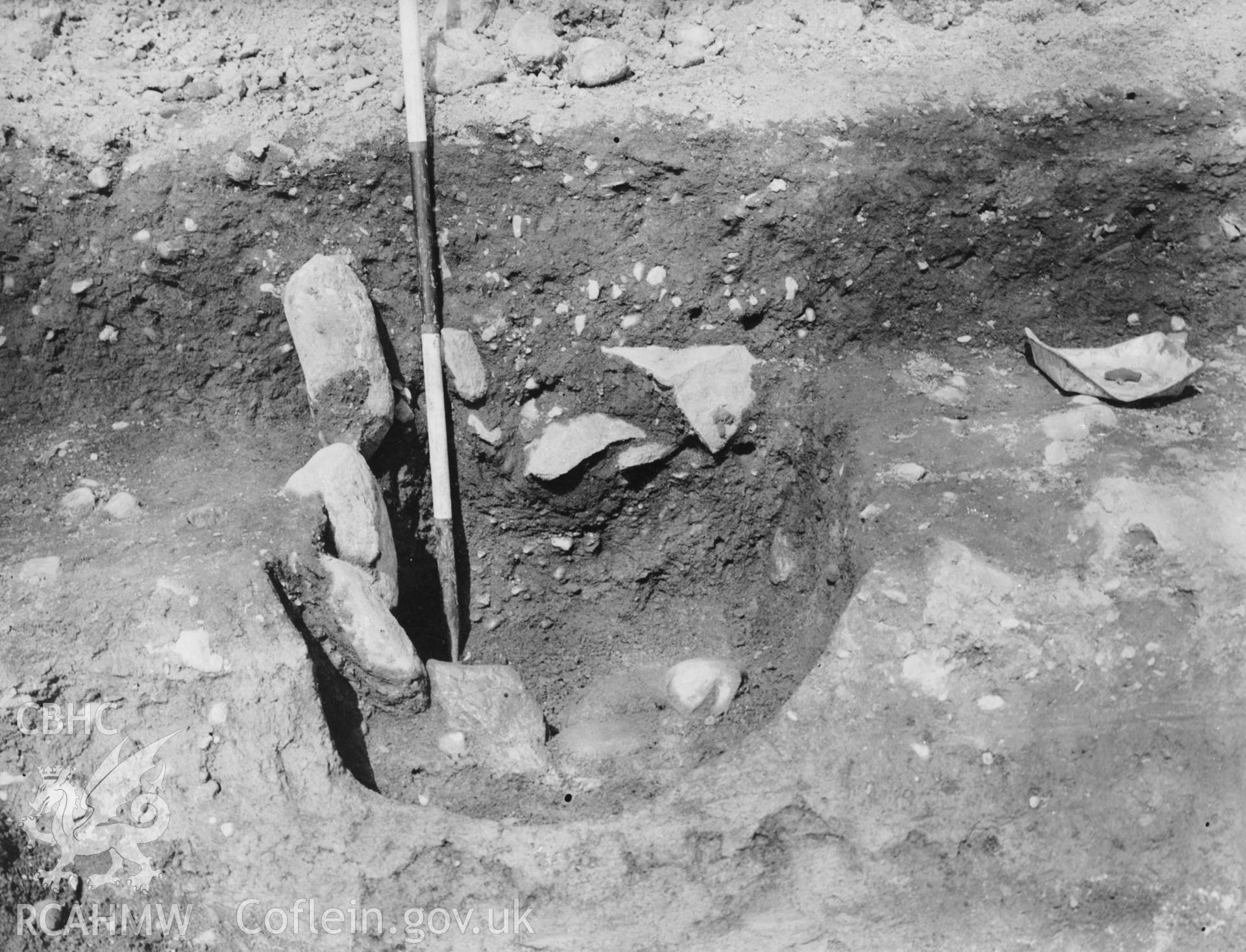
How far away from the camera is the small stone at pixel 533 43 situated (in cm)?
291

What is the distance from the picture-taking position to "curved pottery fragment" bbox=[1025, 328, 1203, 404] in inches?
107

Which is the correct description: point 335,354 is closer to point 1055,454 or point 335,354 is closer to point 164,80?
point 164,80

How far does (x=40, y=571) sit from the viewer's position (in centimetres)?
241

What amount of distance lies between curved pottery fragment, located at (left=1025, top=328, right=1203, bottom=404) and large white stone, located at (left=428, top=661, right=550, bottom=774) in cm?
151

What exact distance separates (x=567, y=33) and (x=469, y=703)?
173 centimetres

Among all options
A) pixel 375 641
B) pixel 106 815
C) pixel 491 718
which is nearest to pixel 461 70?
pixel 375 641

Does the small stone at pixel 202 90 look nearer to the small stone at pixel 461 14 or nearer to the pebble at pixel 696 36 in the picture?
the small stone at pixel 461 14

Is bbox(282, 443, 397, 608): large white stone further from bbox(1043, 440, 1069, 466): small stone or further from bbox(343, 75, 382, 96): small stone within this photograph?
→ bbox(1043, 440, 1069, 466): small stone

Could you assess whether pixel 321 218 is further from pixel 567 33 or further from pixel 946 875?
pixel 946 875

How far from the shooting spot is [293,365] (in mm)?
2912

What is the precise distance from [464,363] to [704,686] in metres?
1.01

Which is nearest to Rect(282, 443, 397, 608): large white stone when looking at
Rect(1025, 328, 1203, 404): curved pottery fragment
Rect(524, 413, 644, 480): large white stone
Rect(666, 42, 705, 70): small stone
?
Rect(524, 413, 644, 480): large white stone

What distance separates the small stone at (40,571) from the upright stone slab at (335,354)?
2.15 ft

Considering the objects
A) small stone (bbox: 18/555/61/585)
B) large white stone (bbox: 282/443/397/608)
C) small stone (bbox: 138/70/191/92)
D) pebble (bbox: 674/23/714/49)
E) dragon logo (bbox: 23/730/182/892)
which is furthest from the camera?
pebble (bbox: 674/23/714/49)
